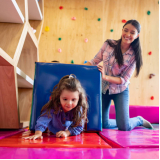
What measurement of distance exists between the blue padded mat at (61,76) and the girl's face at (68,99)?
0.24 meters

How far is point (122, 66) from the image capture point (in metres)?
1.65

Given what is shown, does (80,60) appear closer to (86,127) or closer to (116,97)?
(116,97)

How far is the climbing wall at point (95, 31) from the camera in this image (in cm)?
289

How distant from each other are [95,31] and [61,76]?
1807mm

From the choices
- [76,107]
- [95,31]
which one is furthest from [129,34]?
[95,31]

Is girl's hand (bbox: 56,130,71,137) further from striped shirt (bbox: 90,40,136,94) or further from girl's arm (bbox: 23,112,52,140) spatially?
striped shirt (bbox: 90,40,136,94)

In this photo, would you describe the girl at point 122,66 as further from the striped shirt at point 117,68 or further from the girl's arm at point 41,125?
the girl's arm at point 41,125

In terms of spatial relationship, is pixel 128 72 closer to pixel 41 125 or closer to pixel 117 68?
pixel 117 68

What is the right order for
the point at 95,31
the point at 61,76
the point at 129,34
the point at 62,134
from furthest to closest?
the point at 95,31, the point at 129,34, the point at 61,76, the point at 62,134

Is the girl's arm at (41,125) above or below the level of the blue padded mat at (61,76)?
below

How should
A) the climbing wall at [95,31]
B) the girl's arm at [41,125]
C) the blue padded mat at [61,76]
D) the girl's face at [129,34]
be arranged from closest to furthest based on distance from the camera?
the girl's arm at [41,125]
the blue padded mat at [61,76]
the girl's face at [129,34]
the climbing wall at [95,31]

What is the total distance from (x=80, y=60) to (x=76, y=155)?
228 cm

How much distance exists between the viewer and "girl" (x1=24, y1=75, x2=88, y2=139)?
1.11 m

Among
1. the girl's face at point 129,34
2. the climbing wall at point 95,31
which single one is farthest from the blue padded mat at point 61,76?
the climbing wall at point 95,31
